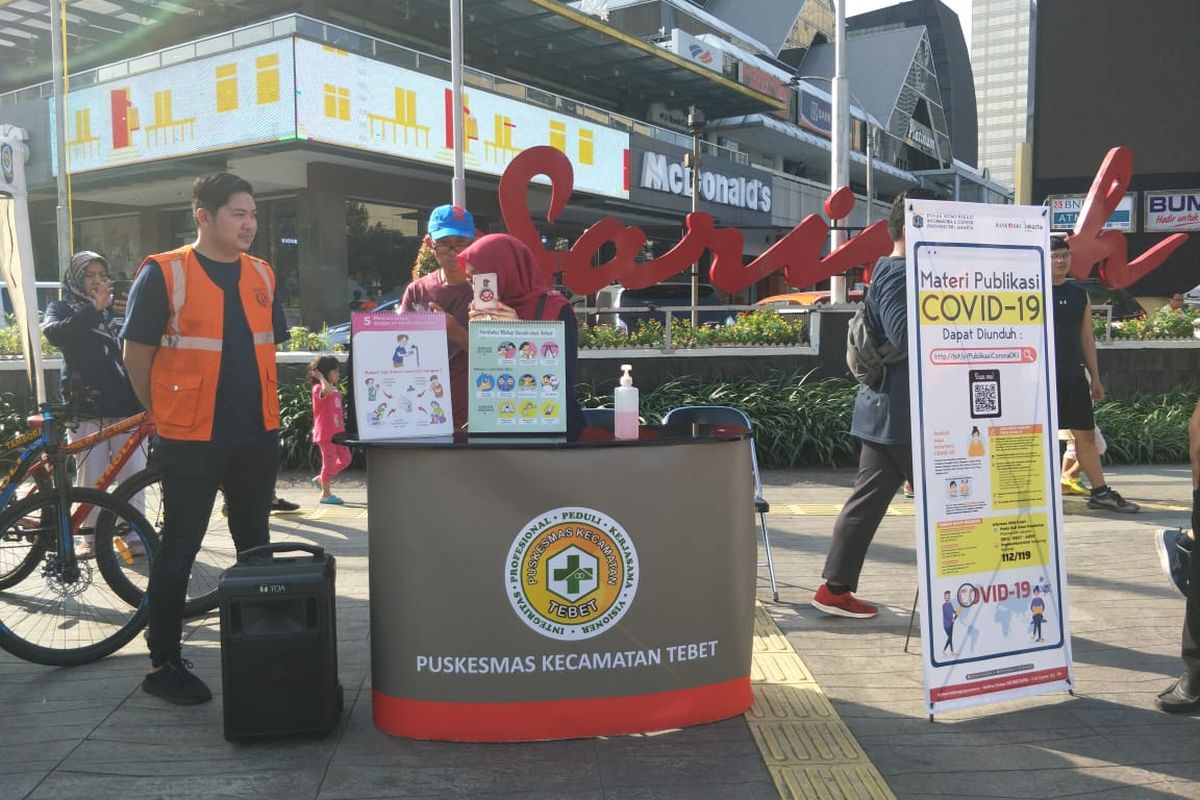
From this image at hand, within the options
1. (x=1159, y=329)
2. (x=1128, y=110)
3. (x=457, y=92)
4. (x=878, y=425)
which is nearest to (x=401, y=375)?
(x=878, y=425)

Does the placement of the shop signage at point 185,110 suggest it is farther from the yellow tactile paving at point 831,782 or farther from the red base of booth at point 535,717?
the yellow tactile paving at point 831,782

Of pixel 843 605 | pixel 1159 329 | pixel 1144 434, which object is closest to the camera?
pixel 843 605

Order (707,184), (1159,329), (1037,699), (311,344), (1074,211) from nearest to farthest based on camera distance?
(1037,699) < (311,344) < (1159,329) < (1074,211) < (707,184)

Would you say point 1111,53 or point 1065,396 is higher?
point 1111,53

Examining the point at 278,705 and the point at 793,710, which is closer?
the point at 278,705

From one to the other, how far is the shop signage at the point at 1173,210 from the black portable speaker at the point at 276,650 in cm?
2053

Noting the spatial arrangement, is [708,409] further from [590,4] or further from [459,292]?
[590,4]

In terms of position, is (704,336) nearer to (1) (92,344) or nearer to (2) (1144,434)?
(2) (1144,434)

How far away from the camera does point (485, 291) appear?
3725mm

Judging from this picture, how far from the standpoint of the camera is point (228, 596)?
329cm

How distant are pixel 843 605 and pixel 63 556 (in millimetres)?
3685

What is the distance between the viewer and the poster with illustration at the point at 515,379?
342 centimetres

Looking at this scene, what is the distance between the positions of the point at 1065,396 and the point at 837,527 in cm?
333

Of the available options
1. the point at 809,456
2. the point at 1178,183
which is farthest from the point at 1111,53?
the point at 809,456
